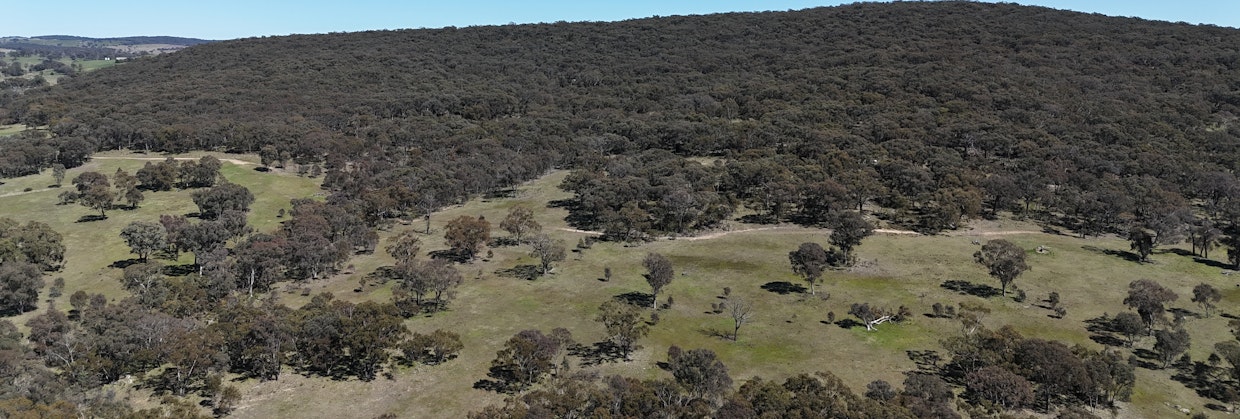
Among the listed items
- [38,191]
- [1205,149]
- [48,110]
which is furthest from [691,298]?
[48,110]

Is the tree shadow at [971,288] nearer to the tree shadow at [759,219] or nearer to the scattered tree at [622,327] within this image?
the tree shadow at [759,219]

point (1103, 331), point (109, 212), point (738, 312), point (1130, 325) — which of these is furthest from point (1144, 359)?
point (109, 212)

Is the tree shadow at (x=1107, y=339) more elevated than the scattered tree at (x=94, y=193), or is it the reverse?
the scattered tree at (x=94, y=193)

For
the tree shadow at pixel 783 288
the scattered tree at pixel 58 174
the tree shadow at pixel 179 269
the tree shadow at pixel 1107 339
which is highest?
the scattered tree at pixel 58 174

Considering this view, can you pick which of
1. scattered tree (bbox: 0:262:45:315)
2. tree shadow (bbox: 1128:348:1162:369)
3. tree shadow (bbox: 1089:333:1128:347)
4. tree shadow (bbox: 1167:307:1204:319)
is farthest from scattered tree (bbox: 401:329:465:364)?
tree shadow (bbox: 1167:307:1204:319)

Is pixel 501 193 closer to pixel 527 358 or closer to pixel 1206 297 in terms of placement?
pixel 527 358

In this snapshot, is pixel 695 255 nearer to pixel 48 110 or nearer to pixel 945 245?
pixel 945 245

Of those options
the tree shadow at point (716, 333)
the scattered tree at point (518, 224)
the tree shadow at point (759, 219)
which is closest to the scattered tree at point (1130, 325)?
the tree shadow at point (716, 333)
